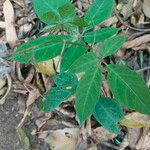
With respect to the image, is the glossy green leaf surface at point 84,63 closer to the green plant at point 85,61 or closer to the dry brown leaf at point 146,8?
the green plant at point 85,61

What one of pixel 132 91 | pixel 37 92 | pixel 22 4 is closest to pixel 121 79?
pixel 132 91

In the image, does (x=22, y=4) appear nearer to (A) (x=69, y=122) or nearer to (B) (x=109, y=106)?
(A) (x=69, y=122)

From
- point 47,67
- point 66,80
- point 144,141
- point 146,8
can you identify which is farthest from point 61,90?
point 146,8

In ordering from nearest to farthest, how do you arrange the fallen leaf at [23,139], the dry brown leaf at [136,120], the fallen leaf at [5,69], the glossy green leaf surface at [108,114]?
the glossy green leaf surface at [108,114]
the dry brown leaf at [136,120]
the fallen leaf at [23,139]
the fallen leaf at [5,69]

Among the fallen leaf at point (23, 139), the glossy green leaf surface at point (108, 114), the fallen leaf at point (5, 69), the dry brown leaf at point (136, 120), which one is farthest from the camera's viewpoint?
the fallen leaf at point (5, 69)

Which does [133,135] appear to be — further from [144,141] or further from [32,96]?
[32,96]

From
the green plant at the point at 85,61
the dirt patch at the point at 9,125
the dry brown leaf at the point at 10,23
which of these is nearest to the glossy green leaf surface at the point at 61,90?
the green plant at the point at 85,61
